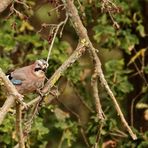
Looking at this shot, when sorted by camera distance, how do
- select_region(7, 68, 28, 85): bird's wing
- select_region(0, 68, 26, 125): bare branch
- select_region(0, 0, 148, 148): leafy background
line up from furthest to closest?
select_region(0, 0, 148, 148): leafy background → select_region(7, 68, 28, 85): bird's wing → select_region(0, 68, 26, 125): bare branch

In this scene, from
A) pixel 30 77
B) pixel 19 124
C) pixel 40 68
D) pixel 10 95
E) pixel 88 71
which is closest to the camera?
pixel 10 95

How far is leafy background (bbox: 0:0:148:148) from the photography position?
4766mm

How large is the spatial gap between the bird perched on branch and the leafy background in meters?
0.48

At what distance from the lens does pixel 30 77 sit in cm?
400

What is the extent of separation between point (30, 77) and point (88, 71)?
1175mm

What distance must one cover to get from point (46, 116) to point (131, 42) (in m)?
0.92

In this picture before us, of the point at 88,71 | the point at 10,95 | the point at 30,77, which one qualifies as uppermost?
the point at 10,95

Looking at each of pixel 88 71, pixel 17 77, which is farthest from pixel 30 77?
pixel 88 71

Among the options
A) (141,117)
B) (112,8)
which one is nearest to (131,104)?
(141,117)

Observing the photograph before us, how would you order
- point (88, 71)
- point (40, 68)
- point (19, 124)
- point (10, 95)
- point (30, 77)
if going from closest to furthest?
point (10, 95), point (19, 124), point (40, 68), point (30, 77), point (88, 71)

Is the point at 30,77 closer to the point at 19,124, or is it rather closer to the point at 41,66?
the point at 41,66

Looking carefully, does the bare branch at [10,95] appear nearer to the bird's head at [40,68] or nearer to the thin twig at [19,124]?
the thin twig at [19,124]

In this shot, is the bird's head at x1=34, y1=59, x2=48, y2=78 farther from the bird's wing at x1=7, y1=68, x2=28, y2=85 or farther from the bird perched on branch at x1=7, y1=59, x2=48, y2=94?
the bird's wing at x1=7, y1=68, x2=28, y2=85

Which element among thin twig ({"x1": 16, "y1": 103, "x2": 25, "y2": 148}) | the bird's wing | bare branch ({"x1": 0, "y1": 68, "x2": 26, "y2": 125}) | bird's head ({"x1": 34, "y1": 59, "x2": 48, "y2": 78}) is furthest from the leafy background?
bare branch ({"x1": 0, "y1": 68, "x2": 26, "y2": 125})
